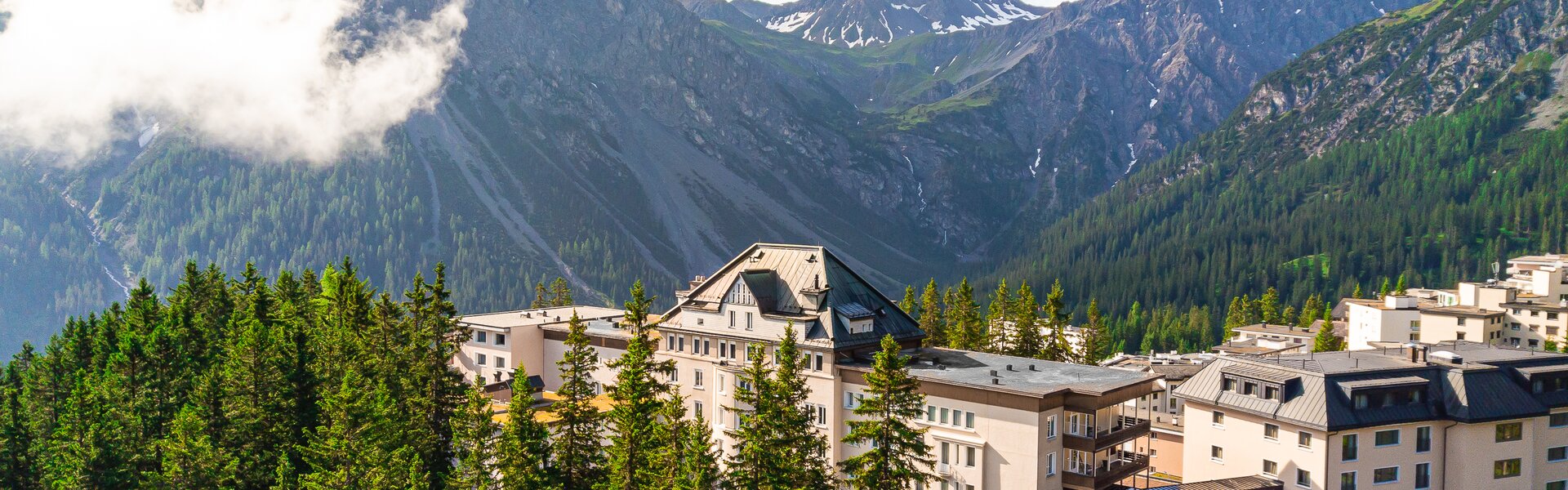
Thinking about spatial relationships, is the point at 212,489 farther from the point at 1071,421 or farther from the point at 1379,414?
the point at 1379,414

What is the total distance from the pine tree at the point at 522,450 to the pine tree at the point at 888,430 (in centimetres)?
1745

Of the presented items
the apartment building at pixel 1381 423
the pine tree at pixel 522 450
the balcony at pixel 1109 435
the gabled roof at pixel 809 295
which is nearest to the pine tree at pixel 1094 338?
the gabled roof at pixel 809 295

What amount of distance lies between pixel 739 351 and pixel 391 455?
26.0 m

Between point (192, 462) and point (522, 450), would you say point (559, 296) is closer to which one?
point (192, 462)

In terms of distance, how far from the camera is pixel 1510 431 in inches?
2744

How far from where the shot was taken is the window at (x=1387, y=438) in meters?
67.1

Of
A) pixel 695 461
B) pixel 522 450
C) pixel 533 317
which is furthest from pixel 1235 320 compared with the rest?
pixel 522 450

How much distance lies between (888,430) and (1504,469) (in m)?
37.0

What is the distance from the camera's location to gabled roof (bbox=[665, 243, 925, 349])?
79.9 meters

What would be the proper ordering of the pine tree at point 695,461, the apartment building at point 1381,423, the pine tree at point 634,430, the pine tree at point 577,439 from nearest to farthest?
the pine tree at point 695,461, the apartment building at point 1381,423, the pine tree at point 634,430, the pine tree at point 577,439

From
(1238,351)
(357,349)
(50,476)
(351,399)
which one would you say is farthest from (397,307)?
(1238,351)

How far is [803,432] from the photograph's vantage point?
6675 cm

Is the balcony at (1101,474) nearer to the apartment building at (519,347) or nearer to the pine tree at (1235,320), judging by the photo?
Answer: the apartment building at (519,347)

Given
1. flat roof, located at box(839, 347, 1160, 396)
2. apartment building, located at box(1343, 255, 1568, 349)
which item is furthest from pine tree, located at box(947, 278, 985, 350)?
apartment building, located at box(1343, 255, 1568, 349)
